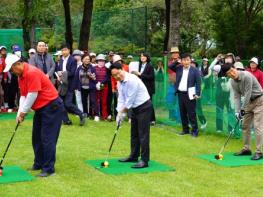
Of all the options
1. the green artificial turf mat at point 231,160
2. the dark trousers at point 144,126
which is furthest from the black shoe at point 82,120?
Result: the dark trousers at point 144,126

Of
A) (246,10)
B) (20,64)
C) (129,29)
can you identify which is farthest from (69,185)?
(246,10)

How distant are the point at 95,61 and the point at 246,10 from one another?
13.5 m

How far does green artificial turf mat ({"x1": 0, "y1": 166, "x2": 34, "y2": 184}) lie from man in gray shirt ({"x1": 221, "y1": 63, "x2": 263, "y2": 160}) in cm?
372

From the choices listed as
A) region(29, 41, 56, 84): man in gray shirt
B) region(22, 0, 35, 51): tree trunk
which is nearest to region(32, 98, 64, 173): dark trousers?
region(29, 41, 56, 84): man in gray shirt

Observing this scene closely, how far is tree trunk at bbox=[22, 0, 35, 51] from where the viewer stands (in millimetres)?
22219

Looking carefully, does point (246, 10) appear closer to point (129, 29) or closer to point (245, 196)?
point (129, 29)

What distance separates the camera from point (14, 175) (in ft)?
26.8

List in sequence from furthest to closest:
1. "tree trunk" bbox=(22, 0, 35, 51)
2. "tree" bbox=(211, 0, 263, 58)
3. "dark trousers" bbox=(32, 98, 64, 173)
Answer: "tree" bbox=(211, 0, 263, 58) < "tree trunk" bbox=(22, 0, 35, 51) < "dark trousers" bbox=(32, 98, 64, 173)

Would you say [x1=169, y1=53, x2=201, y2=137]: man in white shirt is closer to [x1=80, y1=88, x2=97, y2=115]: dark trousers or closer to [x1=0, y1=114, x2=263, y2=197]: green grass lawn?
[x1=0, y1=114, x2=263, y2=197]: green grass lawn

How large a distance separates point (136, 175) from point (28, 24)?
53.6ft

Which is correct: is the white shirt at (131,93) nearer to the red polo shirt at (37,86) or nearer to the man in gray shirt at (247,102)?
the red polo shirt at (37,86)

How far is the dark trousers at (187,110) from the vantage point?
39.3 feet

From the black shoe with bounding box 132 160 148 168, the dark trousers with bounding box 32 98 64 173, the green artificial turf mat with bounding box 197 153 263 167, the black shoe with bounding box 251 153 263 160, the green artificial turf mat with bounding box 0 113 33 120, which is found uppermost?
the dark trousers with bounding box 32 98 64 173

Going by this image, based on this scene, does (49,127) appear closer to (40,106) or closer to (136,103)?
(40,106)
